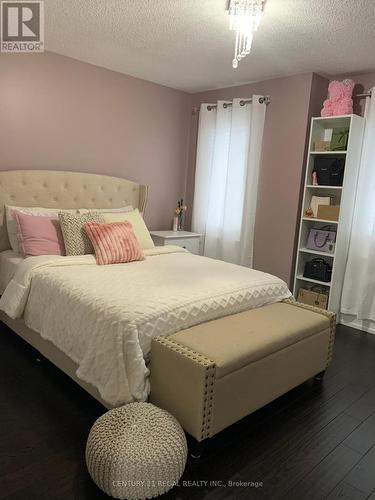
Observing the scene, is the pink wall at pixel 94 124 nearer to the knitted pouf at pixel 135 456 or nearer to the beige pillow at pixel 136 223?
the beige pillow at pixel 136 223

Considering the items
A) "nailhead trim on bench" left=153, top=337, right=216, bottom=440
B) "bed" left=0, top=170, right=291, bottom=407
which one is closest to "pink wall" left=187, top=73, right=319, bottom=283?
"bed" left=0, top=170, right=291, bottom=407

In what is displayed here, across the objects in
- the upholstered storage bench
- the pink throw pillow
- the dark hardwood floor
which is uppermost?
the pink throw pillow

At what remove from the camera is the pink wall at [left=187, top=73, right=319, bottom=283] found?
3.67 metres

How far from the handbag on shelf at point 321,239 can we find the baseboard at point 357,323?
2.28 feet

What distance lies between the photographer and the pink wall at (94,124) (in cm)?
328

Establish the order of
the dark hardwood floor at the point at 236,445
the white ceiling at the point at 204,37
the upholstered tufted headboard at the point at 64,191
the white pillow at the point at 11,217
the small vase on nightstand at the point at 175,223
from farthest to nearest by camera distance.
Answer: the small vase on nightstand at the point at 175,223
the upholstered tufted headboard at the point at 64,191
the white pillow at the point at 11,217
the white ceiling at the point at 204,37
the dark hardwood floor at the point at 236,445

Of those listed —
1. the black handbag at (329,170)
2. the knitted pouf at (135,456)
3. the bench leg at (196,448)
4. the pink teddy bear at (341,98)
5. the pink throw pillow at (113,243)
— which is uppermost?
the pink teddy bear at (341,98)

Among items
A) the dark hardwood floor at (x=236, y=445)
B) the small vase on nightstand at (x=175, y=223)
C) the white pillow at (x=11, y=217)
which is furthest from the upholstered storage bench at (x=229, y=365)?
the small vase on nightstand at (x=175, y=223)

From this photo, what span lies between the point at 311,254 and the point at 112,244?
2.05 meters

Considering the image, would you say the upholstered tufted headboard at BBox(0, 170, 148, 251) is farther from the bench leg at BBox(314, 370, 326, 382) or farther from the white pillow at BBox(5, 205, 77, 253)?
the bench leg at BBox(314, 370, 326, 382)

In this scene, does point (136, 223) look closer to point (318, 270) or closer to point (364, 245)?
point (318, 270)

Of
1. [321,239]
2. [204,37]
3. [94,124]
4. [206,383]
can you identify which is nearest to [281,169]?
[321,239]

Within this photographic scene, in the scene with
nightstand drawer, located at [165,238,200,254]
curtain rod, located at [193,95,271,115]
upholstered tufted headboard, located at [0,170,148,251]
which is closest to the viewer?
upholstered tufted headboard, located at [0,170,148,251]

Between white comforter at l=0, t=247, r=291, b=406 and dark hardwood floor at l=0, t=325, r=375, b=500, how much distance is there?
0.92 feet
